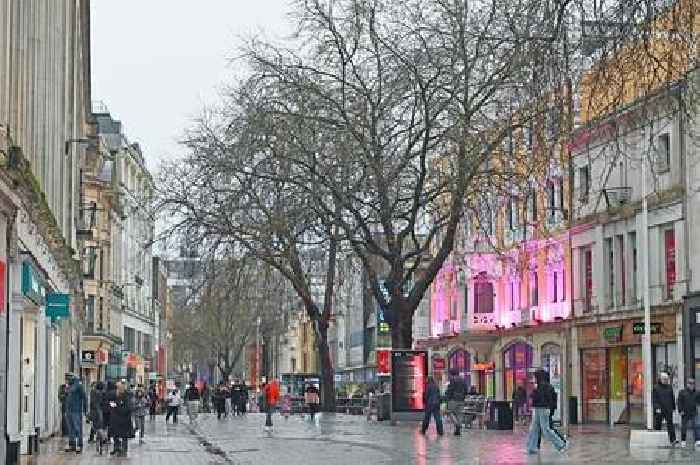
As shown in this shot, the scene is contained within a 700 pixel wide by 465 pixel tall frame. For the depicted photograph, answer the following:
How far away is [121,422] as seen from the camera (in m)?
34.3

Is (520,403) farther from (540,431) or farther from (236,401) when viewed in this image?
(540,431)

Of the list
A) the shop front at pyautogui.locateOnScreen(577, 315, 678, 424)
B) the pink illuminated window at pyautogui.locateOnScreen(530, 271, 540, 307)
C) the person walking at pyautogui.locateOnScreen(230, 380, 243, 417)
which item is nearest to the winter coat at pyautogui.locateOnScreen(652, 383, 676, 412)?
the shop front at pyautogui.locateOnScreen(577, 315, 678, 424)

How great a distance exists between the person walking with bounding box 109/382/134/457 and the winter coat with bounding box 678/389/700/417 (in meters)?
13.3

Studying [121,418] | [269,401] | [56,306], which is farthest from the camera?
[269,401]

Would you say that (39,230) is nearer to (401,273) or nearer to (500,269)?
(401,273)

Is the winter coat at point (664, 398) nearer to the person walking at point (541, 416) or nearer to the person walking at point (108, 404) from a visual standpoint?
the person walking at point (541, 416)

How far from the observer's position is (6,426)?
27078 mm

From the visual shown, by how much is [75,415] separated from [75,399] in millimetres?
441

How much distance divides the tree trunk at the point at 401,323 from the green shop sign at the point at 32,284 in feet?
53.6

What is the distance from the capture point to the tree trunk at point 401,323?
50094 mm

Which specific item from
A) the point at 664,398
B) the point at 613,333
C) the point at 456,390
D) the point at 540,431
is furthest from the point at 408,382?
the point at 540,431

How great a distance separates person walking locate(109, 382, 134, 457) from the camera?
1344 inches

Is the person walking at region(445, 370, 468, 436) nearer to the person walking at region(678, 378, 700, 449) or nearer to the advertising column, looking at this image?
the advertising column

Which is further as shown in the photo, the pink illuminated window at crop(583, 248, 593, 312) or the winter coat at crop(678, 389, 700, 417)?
the pink illuminated window at crop(583, 248, 593, 312)
